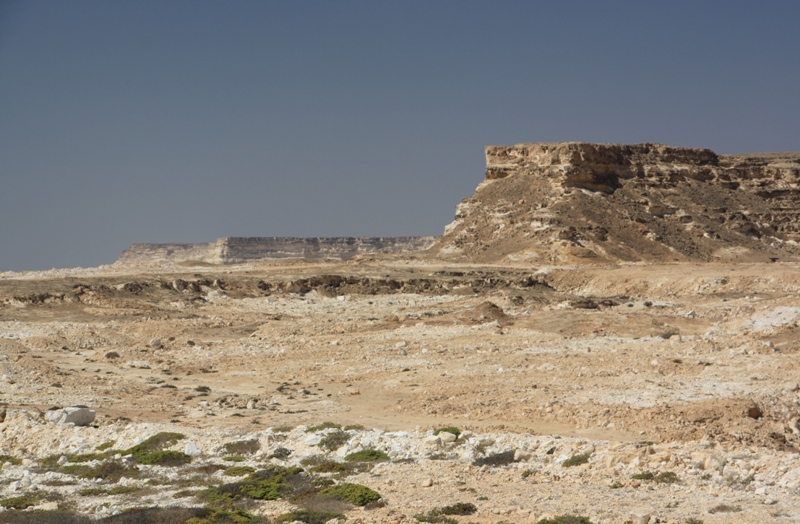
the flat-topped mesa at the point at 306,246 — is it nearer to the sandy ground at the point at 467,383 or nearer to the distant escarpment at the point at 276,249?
the distant escarpment at the point at 276,249

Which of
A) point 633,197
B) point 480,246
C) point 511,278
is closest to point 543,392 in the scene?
point 511,278

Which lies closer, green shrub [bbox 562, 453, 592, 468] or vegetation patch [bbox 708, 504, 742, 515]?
vegetation patch [bbox 708, 504, 742, 515]

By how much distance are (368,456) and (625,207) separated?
2107 inches

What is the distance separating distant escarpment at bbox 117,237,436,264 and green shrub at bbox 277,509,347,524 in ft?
427

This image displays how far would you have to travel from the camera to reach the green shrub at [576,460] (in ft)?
39.5

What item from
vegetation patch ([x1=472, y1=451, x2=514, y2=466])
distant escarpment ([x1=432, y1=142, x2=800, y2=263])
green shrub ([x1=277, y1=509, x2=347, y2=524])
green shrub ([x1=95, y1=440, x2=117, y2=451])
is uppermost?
distant escarpment ([x1=432, y1=142, x2=800, y2=263])

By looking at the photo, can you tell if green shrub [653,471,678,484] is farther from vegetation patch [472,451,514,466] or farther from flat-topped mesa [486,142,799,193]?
flat-topped mesa [486,142,799,193]

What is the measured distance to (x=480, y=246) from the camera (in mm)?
63062

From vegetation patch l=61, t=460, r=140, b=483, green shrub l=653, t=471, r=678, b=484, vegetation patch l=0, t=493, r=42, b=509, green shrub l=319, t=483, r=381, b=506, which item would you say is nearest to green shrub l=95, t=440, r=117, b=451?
vegetation patch l=61, t=460, r=140, b=483

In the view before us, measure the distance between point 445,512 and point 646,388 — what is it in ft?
28.6

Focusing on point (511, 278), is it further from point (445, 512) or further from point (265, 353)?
point (445, 512)

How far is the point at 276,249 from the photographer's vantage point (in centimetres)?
15338

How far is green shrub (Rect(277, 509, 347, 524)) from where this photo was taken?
10.4 metres

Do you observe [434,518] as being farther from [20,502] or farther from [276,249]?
[276,249]
